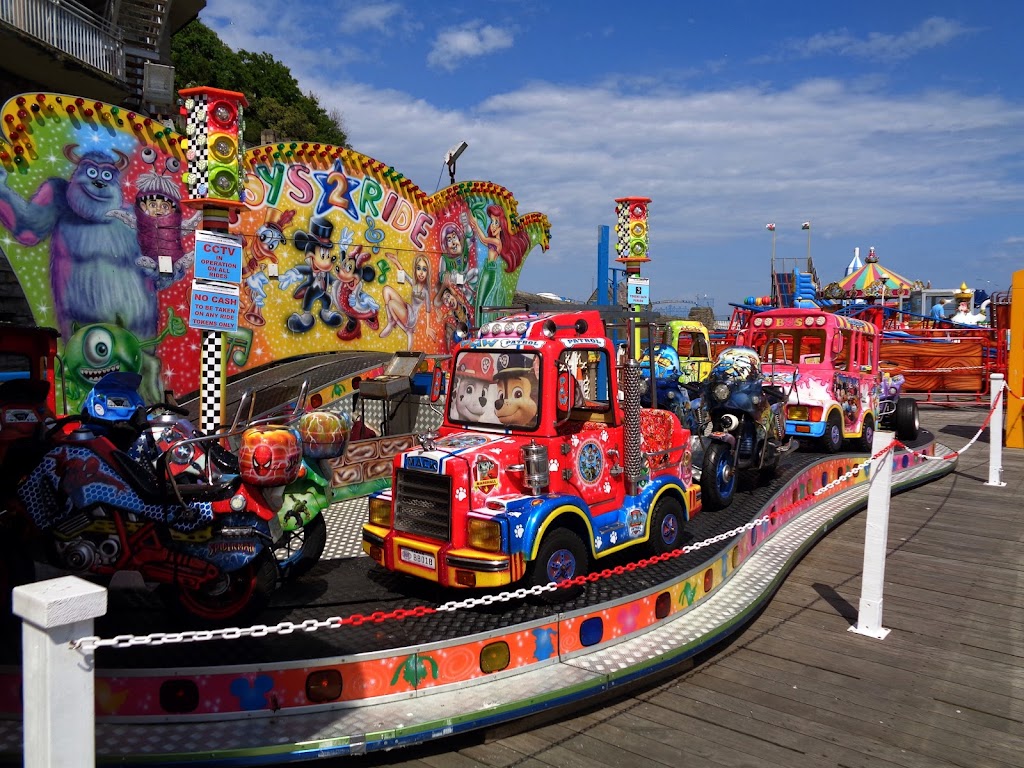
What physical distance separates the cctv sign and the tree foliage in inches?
1042

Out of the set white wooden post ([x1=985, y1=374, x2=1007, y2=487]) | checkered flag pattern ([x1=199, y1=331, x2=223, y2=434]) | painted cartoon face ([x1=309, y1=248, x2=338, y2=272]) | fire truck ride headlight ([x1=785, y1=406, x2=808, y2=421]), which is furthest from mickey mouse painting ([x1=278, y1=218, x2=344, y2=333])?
white wooden post ([x1=985, y1=374, x2=1007, y2=487])

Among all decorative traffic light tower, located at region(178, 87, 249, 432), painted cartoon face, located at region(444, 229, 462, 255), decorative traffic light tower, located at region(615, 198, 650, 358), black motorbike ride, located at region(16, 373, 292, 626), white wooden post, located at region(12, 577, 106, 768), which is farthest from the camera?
painted cartoon face, located at region(444, 229, 462, 255)

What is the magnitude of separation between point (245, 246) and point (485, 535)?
29.9 feet

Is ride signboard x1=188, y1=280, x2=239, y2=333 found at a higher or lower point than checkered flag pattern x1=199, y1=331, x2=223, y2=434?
higher

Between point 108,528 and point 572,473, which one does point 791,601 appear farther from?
point 108,528

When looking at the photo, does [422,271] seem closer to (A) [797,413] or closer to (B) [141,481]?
(A) [797,413]

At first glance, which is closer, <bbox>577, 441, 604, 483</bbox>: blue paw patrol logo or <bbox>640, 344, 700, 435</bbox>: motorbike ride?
<bbox>577, 441, 604, 483</bbox>: blue paw patrol logo

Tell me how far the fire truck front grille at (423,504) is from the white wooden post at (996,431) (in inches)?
362

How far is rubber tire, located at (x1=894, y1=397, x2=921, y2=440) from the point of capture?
594 inches

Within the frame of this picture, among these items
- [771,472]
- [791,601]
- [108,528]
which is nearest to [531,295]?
[771,472]

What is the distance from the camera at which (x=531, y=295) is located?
24766 millimetres

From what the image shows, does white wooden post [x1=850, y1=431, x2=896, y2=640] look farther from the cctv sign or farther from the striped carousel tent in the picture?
the striped carousel tent

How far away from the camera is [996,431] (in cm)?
1152

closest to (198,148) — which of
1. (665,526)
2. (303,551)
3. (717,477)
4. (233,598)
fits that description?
(303,551)
